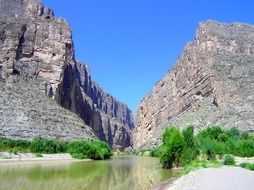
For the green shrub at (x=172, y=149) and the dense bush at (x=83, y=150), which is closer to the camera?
the green shrub at (x=172, y=149)

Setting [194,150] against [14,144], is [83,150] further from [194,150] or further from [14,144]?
[194,150]

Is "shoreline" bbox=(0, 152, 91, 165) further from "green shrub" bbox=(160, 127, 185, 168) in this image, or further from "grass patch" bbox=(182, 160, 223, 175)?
"grass patch" bbox=(182, 160, 223, 175)

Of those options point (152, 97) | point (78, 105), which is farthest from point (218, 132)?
point (152, 97)

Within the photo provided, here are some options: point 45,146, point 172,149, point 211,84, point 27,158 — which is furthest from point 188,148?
point 211,84

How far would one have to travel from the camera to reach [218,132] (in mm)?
84938

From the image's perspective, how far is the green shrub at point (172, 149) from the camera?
50.0m

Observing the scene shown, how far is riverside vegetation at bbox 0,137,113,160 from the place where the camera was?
221 feet

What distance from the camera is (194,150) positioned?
173 feet

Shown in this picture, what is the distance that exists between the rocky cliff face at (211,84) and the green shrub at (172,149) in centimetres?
4526

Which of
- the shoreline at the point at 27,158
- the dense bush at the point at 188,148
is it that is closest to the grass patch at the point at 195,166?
the dense bush at the point at 188,148

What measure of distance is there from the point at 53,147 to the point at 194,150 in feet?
98.8

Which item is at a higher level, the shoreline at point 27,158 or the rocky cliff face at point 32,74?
the rocky cliff face at point 32,74

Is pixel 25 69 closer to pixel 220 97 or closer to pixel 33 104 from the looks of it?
pixel 33 104

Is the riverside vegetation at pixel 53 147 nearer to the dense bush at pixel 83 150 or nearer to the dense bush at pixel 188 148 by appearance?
the dense bush at pixel 83 150
